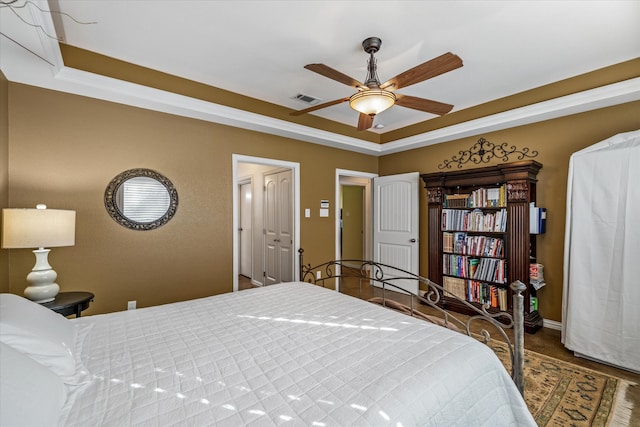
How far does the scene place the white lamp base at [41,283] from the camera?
198 cm

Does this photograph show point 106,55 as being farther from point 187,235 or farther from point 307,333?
point 307,333

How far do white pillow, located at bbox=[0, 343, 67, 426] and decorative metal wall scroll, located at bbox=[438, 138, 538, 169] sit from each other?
171 inches

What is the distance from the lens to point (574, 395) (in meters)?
2.04

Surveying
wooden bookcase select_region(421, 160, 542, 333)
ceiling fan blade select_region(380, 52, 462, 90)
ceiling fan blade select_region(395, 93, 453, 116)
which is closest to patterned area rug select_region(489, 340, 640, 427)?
wooden bookcase select_region(421, 160, 542, 333)

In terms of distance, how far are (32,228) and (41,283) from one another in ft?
1.38

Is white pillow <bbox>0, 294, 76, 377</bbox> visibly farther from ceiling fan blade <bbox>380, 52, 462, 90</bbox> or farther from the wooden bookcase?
the wooden bookcase

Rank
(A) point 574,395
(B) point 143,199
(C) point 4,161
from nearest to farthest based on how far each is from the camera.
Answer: (A) point 574,395 < (C) point 4,161 < (B) point 143,199

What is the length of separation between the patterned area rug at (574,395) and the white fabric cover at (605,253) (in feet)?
1.04

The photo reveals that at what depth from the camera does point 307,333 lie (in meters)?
1.52

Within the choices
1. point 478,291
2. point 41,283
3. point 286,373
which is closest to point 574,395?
point 478,291

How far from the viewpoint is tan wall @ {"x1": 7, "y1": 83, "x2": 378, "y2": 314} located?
7.80 feet

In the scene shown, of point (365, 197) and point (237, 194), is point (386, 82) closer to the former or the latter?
point (237, 194)

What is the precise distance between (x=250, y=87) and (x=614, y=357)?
4277 millimetres

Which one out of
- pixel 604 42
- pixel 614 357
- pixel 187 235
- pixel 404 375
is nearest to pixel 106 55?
pixel 187 235
